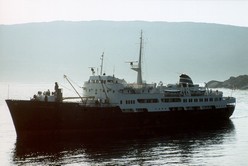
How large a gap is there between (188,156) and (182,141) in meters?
8.13

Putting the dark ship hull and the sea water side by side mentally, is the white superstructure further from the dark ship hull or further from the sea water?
the sea water

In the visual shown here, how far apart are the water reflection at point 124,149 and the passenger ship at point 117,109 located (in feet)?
8.89

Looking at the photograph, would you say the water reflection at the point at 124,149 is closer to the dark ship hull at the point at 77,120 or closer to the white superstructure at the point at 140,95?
the dark ship hull at the point at 77,120

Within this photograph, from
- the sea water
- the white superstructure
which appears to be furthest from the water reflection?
the white superstructure

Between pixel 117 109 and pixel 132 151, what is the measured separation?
35.2ft

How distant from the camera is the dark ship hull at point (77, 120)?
4459 centimetres

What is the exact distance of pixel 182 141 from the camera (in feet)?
149

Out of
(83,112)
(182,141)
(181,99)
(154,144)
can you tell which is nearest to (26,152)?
(83,112)

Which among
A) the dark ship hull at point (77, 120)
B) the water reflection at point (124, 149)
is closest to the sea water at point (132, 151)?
the water reflection at point (124, 149)

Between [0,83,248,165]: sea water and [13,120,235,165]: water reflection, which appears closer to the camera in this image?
[0,83,248,165]: sea water

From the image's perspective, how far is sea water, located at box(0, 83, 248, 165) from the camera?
114 ft

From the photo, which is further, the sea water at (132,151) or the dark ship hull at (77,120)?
the dark ship hull at (77,120)

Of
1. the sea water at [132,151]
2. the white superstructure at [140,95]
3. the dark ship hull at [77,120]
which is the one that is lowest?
the sea water at [132,151]

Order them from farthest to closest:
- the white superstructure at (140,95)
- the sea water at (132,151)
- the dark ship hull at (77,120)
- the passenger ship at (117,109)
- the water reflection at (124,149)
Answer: the white superstructure at (140,95), the passenger ship at (117,109), the dark ship hull at (77,120), the water reflection at (124,149), the sea water at (132,151)
